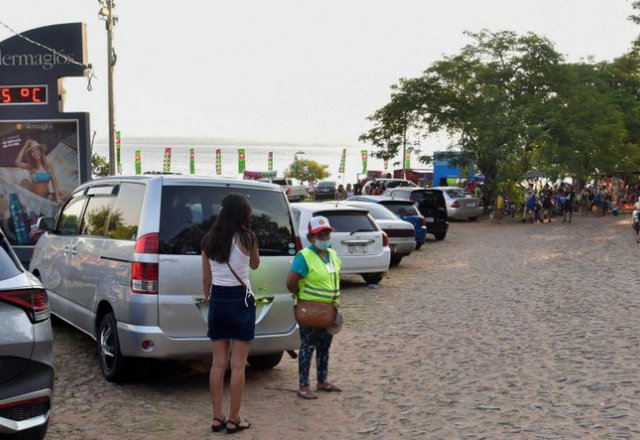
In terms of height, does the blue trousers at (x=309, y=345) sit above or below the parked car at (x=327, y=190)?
above

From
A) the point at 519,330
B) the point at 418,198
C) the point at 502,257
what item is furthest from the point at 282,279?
the point at 418,198

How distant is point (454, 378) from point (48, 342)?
12.9 ft

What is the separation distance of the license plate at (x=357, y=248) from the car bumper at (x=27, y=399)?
9.33 metres

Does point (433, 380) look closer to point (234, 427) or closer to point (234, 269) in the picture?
point (234, 427)

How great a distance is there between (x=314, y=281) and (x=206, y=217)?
111 cm

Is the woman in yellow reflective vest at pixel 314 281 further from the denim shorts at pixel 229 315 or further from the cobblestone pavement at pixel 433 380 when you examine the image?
the denim shorts at pixel 229 315

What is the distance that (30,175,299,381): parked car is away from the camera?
251 inches

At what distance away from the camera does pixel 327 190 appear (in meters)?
61.2

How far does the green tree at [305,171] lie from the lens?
13850cm

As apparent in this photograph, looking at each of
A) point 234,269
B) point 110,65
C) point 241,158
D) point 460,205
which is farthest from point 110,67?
point 241,158

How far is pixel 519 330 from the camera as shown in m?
9.55

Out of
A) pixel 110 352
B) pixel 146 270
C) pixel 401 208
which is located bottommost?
pixel 110 352

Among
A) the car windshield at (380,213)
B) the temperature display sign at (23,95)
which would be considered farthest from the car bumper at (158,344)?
the car windshield at (380,213)

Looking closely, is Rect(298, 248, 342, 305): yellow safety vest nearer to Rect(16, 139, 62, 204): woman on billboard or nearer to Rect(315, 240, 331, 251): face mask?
Rect(315, 240, 331, 251): face mask
